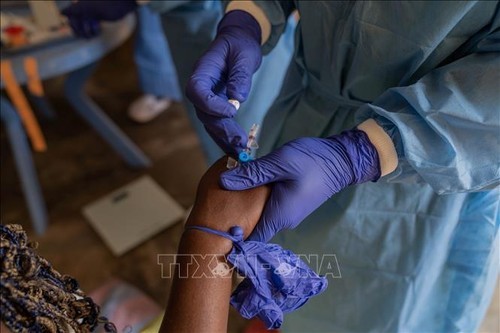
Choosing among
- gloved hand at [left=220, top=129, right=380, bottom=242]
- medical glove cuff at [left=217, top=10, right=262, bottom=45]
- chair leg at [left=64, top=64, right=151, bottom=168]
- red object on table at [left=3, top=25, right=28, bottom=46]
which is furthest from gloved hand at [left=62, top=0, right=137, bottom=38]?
gloved hand at [left=220, top=129, right=380, bottom=242]

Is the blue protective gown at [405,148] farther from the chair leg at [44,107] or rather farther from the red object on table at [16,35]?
the chair leg at [44,107]

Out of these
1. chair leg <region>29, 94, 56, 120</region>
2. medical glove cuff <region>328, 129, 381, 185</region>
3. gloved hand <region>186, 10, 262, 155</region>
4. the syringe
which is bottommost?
chair leg <region>29, 94, 56, 120</region>

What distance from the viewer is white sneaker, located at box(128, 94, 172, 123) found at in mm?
2184

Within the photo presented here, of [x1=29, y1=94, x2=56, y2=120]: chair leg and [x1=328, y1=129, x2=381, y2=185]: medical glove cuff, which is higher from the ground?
[x1=328, y1=129, x2=381, y2=185]: medical glove cuff

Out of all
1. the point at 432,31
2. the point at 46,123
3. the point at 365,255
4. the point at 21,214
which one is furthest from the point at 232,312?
the point at 46,123

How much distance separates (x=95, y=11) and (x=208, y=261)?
3.00 feet

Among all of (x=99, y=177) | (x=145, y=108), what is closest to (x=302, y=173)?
(x=99, y=177)

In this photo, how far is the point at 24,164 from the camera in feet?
5.36

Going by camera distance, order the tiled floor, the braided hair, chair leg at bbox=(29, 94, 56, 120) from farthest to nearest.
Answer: chair leg at bbox=(29, 94, 56, 120) < the tiled floor < the braided hair

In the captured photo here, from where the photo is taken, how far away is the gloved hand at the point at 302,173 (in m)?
0.72

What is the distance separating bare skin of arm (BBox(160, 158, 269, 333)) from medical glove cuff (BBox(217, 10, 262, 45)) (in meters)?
0.32

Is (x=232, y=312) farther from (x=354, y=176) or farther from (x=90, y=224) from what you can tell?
(x=354, y=176)

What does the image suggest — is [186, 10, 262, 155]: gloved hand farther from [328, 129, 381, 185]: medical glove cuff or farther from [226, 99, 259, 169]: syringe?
[328, 129, 381, 185]: medical glove cuff

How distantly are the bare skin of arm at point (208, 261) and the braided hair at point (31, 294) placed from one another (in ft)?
0.47
